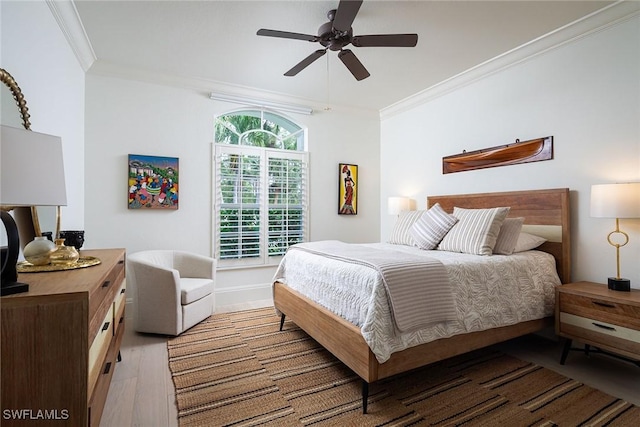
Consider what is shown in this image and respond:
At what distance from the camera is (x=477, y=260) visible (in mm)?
2357

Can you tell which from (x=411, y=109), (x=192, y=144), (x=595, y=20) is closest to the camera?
(x=595, y=20)

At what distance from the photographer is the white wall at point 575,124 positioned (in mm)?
2455

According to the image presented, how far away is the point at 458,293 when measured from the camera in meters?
2.10

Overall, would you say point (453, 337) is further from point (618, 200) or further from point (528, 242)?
point (618, 200)

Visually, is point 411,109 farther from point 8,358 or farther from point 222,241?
point 8,358

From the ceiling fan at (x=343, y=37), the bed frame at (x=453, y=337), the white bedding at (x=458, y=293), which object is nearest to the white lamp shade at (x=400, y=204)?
the bed frame at (x=453, y=337)

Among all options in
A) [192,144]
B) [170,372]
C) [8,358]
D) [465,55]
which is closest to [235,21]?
[192,144]

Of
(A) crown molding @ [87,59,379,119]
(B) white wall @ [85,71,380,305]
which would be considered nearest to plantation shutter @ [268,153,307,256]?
(B) white wall @ [85,71,380,305]

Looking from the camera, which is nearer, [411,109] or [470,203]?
[470,203]

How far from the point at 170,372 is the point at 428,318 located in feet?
6.21

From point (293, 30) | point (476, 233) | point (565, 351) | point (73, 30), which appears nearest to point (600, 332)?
point (565, 351)

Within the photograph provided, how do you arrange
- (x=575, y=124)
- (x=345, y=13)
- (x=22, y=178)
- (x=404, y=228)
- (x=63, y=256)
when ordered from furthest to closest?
(x=404, y=228) < (x=575, y=124) < (x=345, y=13) < (x=63, y=256) < (x=22, y=178)

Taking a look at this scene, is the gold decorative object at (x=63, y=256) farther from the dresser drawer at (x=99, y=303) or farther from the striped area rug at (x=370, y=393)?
the striped area rug at (x=370, y=393)

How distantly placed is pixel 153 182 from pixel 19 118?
1.89 m
